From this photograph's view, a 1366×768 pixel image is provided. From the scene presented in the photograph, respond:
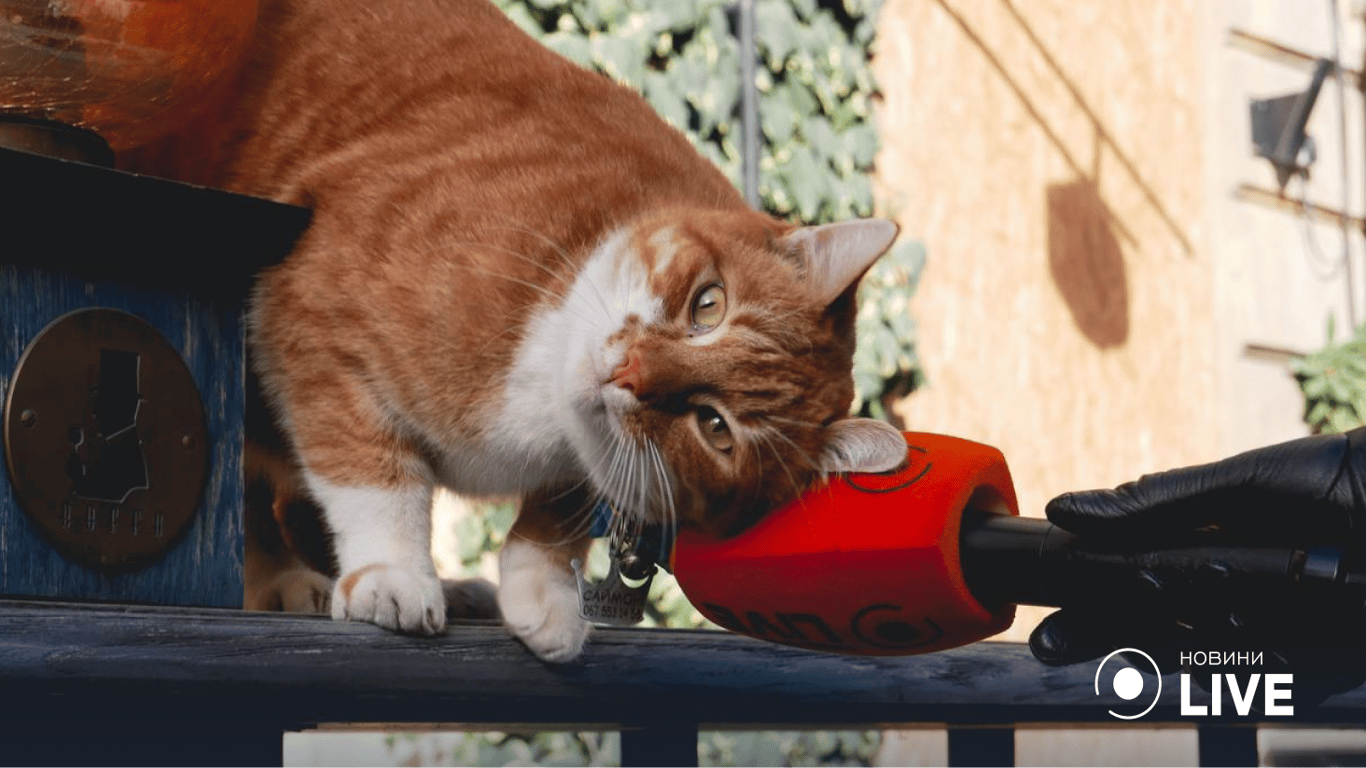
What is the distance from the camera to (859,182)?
3666mm

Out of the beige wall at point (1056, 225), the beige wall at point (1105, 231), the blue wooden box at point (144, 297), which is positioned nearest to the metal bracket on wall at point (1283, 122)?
the beige wall at point (1105, 231)

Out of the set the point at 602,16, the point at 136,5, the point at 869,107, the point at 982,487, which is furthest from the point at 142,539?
the point at 869,107

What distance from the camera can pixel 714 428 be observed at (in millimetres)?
1435

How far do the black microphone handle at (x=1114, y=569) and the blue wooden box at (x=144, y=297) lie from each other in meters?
0.66

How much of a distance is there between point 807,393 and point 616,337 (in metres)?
0.21

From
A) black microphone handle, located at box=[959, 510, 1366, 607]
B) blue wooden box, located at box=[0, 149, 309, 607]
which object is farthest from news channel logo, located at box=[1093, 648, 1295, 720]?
blue wooden box, located at box=[0, 149, 309, 607]

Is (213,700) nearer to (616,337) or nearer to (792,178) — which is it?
(616,337)

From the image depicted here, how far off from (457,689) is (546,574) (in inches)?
9.3

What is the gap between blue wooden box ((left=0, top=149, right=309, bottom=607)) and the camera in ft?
3.67

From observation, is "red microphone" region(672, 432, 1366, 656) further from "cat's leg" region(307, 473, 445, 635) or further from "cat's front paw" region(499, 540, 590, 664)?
"cat's leg" region(307, 473, 445, 635)

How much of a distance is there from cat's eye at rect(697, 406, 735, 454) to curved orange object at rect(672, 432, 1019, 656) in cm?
12

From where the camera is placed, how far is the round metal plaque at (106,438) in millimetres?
1129

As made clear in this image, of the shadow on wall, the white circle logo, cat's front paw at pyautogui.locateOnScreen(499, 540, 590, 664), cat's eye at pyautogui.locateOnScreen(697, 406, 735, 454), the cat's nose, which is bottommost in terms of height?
the white circle logo

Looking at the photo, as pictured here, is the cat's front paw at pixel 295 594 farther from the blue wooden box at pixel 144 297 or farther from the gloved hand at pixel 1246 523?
the gloved hand at pixel 1246 523
